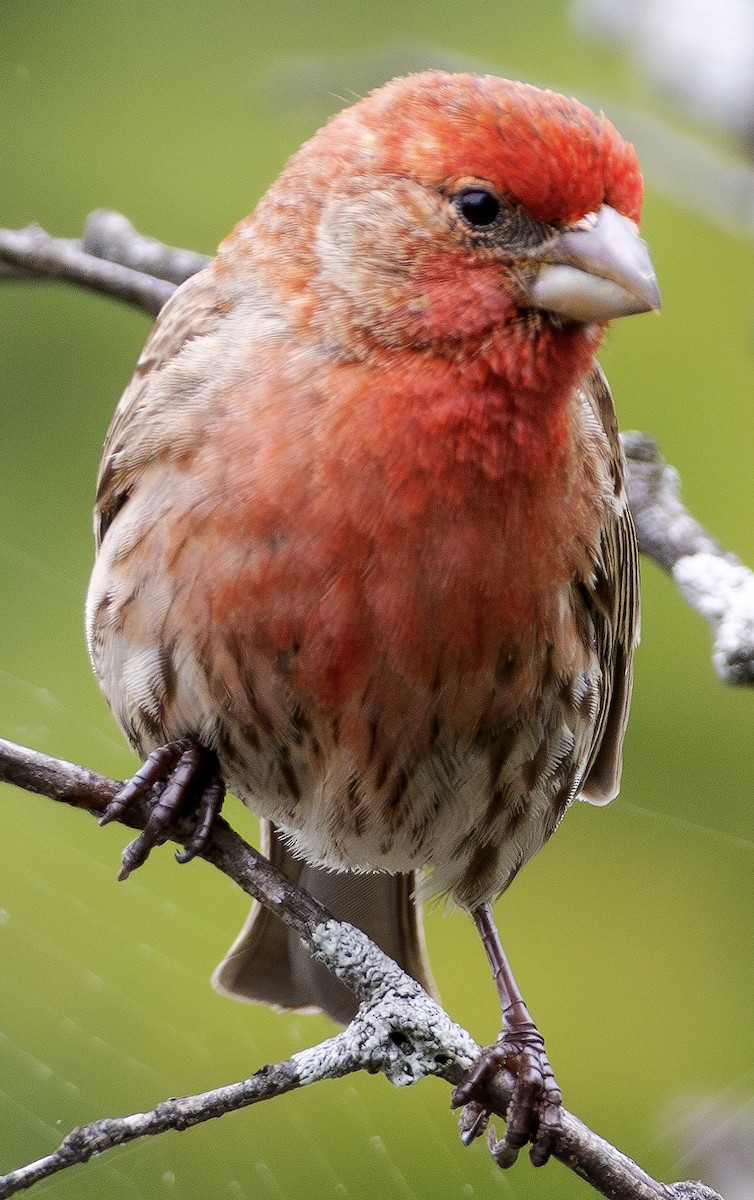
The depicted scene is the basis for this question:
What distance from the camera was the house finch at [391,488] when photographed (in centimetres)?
257

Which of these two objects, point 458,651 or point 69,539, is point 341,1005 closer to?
point 458,651

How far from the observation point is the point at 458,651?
273 cm

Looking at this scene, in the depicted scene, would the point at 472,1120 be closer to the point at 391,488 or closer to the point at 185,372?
the point at 391,488

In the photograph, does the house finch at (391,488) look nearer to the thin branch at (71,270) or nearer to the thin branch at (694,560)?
the thin branch at (694,560)

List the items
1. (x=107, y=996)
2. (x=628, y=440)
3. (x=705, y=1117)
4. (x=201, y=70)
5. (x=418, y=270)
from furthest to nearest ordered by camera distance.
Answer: (x=201, y=70), (x=107, y=996), (x=628, y=440), (x=705, y=1117), (x=418, y=270)

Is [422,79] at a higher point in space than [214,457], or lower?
higher

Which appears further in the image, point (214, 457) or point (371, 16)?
point (371, 16)

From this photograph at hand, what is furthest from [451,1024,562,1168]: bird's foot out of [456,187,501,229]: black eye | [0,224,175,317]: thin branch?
[0,224,175,317]: thin branch

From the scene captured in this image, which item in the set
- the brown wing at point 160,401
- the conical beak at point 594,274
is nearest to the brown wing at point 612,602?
the conical beak at point 594,274

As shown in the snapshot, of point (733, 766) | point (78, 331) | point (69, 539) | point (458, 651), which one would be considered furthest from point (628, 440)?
point (78, 331)

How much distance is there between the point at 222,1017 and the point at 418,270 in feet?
7.76

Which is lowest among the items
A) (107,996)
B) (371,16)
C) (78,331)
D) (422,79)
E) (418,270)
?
(107,996)

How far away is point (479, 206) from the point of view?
258 centimetres

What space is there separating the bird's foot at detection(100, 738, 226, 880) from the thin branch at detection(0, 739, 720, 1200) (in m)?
0.03
